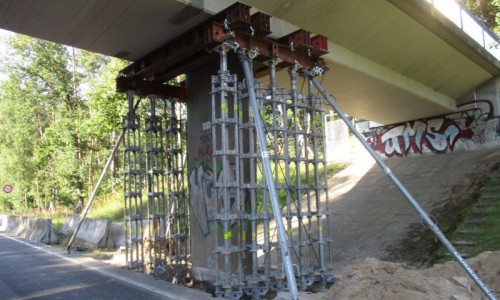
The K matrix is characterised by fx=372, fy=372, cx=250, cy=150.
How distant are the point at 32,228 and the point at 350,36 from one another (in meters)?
16.1

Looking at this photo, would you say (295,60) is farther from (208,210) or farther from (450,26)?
(450,26)

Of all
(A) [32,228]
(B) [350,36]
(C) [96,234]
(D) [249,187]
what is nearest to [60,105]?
(A) [32,228]

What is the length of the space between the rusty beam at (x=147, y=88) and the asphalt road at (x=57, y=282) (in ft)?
14.4

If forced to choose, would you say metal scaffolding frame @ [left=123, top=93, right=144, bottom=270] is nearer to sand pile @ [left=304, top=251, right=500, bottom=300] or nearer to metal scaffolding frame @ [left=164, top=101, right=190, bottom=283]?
metal scaffolding frame @ [left=164, top=101, right=190, bottom=283]

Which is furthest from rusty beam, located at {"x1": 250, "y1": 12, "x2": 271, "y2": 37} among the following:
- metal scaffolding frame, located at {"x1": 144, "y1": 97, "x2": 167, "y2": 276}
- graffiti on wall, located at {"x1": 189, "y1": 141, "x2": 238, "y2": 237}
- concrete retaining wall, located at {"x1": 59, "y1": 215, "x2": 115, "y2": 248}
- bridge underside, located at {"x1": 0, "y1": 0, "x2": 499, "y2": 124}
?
concrete retaining wall, located at {"x1": 59, "y1": 215, "x2": 115, "y2": 248}

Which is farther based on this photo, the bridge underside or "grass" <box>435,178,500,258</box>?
"grass" <box>435,178,500,258</box>

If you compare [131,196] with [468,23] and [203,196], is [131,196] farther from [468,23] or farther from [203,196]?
[468,23]

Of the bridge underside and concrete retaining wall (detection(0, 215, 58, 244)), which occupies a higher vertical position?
the bridge underside

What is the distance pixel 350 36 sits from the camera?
31.1 feet

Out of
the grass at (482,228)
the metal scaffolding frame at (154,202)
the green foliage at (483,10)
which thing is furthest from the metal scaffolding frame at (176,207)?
the green foliage at (483,10)

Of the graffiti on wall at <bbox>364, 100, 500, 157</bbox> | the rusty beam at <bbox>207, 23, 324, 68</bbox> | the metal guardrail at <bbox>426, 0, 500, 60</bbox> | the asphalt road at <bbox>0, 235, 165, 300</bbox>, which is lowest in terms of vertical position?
the asphalt road at <bbox>0, 235, 165, 300</bbox>

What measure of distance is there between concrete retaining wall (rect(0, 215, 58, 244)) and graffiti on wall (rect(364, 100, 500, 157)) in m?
15.8

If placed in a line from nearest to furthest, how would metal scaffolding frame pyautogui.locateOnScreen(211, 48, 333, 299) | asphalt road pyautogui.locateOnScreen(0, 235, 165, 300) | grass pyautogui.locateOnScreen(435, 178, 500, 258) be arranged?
metal scaffolding frame pyautogui.locateOnScreen(211, 48, 333, 299), asphalt road pyautogui.locateOnScreen(0, 235, 165, 300), grass pyautogui.locateOnScreen(435, 178, 500, 258)

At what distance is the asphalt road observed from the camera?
21.6 feet
